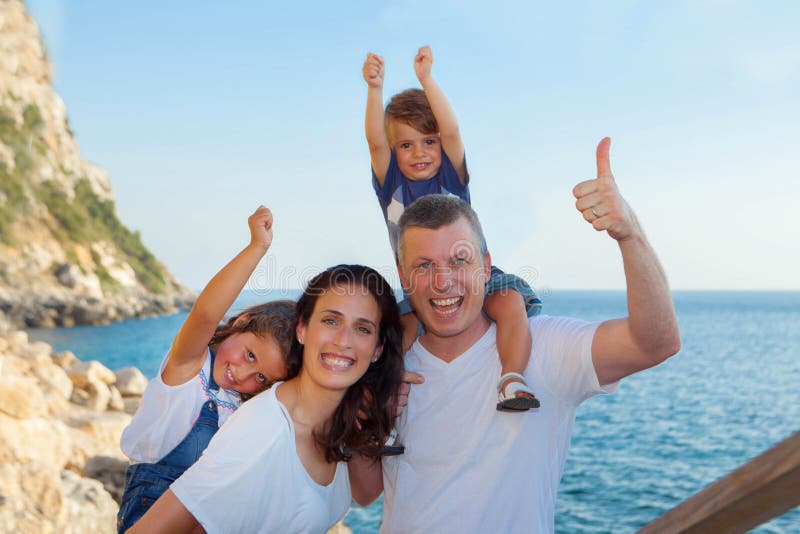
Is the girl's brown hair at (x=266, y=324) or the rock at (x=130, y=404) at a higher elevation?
the girl's brown hair at (x=266, y=324)

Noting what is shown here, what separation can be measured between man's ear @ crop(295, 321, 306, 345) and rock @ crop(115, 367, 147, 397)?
1454 cm

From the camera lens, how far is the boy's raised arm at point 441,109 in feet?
14.8

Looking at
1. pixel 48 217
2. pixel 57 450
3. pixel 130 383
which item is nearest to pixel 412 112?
pixel 57 450

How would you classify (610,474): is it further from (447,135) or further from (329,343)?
(329,343)

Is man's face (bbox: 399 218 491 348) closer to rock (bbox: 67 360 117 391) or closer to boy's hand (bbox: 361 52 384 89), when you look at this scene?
boy's hand (bbox: 361 52 384 89)

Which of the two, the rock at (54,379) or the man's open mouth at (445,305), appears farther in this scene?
the rock at (54,379)

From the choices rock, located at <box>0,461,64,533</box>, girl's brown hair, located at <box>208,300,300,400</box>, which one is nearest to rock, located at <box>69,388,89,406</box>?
rock, located at <box>0,461,64,533</box>

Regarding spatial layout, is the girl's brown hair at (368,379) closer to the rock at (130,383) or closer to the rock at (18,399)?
the rock at (18,399)

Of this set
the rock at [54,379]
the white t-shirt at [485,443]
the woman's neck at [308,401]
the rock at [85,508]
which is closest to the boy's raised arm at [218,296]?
the woman's neck at [308,401]

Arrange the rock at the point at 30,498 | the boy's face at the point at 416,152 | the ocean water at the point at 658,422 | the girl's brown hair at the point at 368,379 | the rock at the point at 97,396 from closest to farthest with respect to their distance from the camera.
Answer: the girl's brown hair at the point at 368,379, the boy's face at the point at 416,152, the rock at the point at 30,498, the rock at the point at 97,396, the ocean water at the point at 658,422

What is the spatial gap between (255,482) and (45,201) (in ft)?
192

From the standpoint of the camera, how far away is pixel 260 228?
2922 mm

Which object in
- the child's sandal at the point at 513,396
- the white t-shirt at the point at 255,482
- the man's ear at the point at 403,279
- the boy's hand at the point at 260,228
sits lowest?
the white t-shirt at the point at 255,482

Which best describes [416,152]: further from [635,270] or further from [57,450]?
[57,450]
